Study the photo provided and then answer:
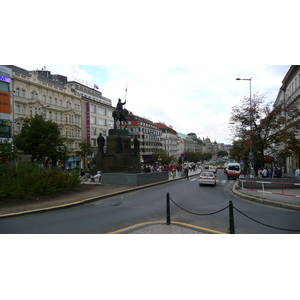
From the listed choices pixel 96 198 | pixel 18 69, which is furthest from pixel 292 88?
pixel 18 69

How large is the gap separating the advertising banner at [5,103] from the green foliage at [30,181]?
27575 millimetres

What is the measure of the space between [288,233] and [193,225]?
2.63 meters

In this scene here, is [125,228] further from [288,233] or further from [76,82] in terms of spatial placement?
[76,82]

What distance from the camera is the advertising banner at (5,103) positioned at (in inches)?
1511

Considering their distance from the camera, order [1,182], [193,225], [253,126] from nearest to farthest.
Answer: [193,225] < [1,182] < [253,126]

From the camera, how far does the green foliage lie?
1193 centimetres

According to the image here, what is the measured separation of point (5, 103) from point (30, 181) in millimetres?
30977

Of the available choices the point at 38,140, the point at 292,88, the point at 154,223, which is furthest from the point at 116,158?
the point at 292,88

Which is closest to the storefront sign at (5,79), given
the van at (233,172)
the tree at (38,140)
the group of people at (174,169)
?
the tree at (38,140)

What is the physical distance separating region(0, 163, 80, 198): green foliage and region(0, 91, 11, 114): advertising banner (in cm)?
2758

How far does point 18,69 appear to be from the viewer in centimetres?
4700

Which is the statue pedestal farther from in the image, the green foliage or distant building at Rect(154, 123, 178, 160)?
distant building at Rect(154, 123, 178, 160)

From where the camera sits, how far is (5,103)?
39062mm

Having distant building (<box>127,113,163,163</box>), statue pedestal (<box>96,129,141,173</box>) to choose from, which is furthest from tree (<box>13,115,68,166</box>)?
distant building (<box>127,113,163,163</box>)
